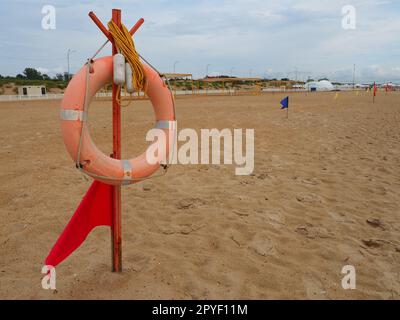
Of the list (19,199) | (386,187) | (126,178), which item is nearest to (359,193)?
(386,187)

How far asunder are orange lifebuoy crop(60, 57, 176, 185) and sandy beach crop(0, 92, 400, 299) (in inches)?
29.2

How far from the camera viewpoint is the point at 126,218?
3.43m

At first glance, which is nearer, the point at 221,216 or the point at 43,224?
the point at 43,224

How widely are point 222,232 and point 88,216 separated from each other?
122 cm

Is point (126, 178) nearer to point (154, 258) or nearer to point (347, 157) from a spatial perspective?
point (154, 258)

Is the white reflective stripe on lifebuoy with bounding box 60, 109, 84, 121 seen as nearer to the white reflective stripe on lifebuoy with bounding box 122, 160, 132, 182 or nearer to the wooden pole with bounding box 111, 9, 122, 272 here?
the wooden pole with bounding box 111, 9, 122, 272

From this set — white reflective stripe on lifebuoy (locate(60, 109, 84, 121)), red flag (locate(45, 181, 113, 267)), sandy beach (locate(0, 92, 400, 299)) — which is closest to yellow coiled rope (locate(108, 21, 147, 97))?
white reflective stripe on lifebuoy (locate(60, 109, 84, 121))

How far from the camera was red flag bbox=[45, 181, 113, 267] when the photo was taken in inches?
94.3

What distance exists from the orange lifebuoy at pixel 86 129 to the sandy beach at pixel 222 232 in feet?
2.43

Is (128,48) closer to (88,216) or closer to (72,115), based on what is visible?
(72,115)

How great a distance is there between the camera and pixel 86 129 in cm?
225

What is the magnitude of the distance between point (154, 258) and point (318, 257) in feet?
4.19

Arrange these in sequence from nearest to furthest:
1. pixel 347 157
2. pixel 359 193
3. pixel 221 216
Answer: pixel 221 216, pixel 359 193, pixel 347 157
